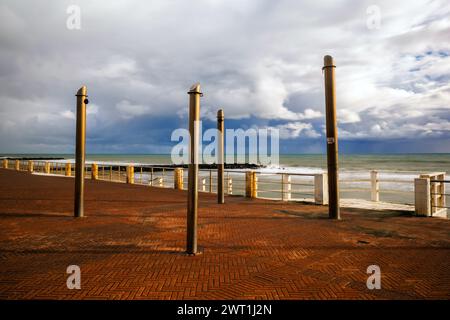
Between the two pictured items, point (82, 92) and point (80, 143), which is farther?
point (80, 143)

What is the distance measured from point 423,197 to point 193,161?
6.88 m

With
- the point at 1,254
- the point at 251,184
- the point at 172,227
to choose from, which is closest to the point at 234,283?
the point at 172,227

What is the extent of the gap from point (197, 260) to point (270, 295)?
5.23 ft

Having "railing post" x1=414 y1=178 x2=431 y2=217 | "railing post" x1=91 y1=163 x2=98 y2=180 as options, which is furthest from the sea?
"railing post" x1=91 y1=163 x2=98 y2=180

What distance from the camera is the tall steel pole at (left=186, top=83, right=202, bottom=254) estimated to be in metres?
5.14

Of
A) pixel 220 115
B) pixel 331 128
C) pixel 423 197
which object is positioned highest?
pixel 220 115

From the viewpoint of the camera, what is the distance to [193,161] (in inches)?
204

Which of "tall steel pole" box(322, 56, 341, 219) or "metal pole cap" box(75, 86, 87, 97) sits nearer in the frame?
"metal pole cap" box(75, 86, 87, 97)

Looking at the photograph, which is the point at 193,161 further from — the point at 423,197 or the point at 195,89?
the point at 423,197

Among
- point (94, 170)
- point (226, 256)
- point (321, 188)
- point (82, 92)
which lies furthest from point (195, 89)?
point (94, 170)

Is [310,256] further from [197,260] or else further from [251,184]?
[251,184]

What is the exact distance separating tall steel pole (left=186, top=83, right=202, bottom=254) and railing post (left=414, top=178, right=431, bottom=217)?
21.9 feet

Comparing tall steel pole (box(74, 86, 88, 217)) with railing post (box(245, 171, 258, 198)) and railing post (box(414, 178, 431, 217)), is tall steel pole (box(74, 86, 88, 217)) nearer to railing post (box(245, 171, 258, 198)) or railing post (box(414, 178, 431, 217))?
railing post (box(245, 171, 258, 198))

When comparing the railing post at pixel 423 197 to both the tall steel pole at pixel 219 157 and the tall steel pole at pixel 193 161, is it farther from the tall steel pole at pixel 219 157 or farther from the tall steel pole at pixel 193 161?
the tall steel pole at pixel 193 161
